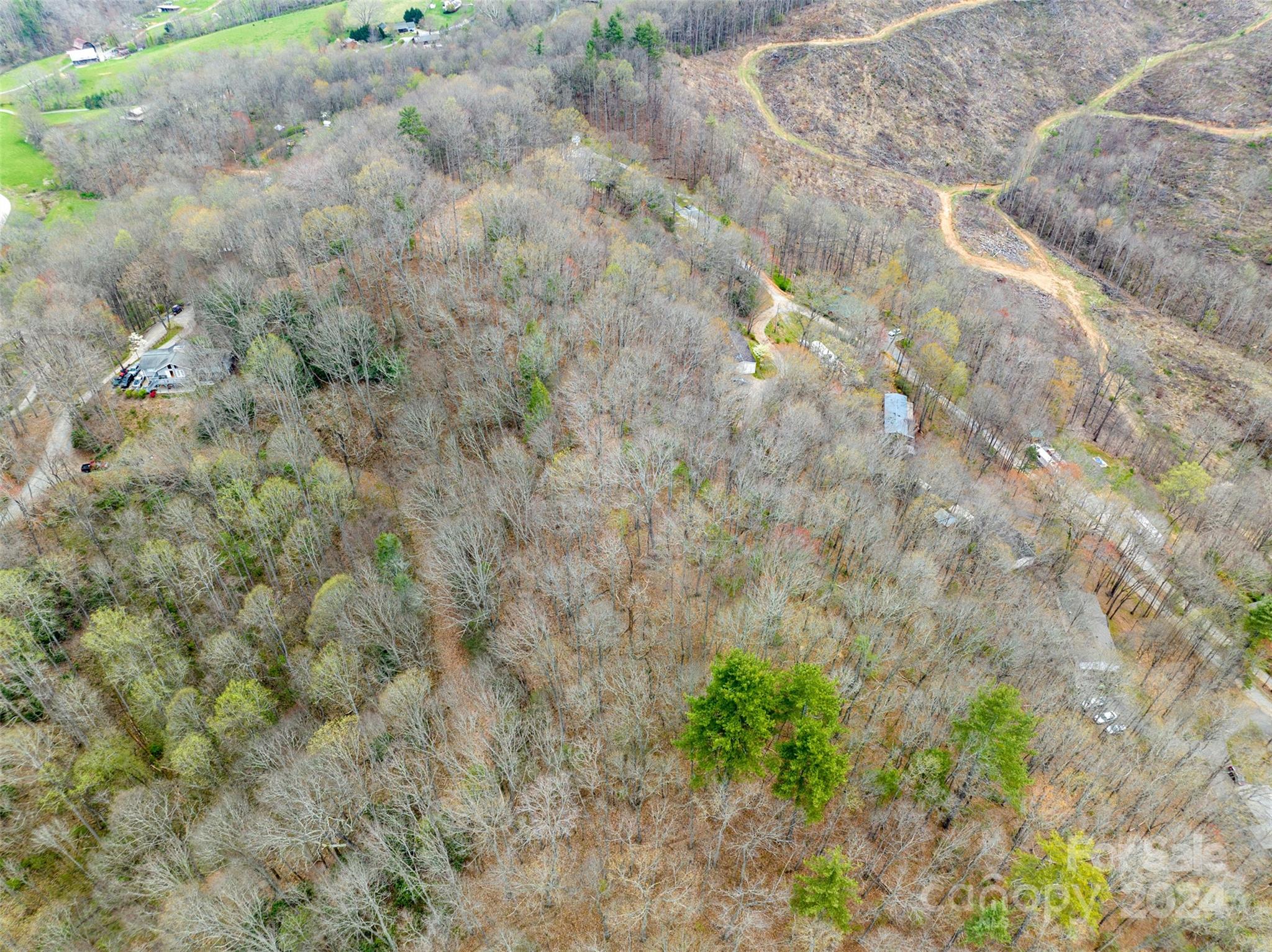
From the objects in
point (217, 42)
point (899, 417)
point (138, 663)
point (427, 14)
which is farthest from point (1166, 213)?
point (217, 42)

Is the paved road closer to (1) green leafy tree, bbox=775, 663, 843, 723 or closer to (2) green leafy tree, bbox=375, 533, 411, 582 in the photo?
(2) green leafy tree, bbox=375, 533, 411, 582

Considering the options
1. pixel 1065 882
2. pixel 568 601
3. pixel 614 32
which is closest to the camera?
pixel 1065 882

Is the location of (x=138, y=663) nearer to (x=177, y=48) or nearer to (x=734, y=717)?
(x=734, y=717)

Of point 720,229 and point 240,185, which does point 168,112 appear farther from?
point 720,229

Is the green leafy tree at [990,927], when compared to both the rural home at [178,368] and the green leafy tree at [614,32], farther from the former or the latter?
the green leafy tree at [614,32]

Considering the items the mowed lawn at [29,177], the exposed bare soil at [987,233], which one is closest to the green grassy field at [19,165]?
the mowed lawn at [29,177]

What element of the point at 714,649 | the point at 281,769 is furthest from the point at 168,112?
the point at 714,649

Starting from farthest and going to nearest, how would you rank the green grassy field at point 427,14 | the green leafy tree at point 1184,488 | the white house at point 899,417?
the green grassy field at point 427,14 → the green leafy tree at point 1184,488 → the white house at point 899,417
